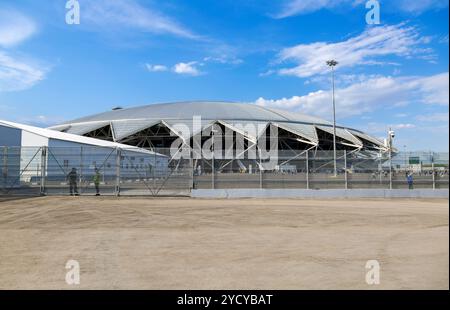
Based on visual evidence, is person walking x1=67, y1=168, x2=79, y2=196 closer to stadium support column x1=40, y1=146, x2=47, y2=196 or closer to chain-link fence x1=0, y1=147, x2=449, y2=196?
chain-link fence x1=0, y1=147, x2=449, y2=196

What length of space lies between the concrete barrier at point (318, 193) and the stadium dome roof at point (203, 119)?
98.5 feet

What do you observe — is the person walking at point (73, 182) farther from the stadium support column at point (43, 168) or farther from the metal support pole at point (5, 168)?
the metal support pole at point (5, 168)

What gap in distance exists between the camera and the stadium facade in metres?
54.6

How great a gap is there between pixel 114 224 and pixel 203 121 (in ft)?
146

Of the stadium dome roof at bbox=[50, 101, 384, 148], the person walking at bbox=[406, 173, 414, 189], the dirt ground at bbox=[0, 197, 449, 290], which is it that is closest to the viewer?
the dirt ground at bbox=[0, 197, 449, 290]

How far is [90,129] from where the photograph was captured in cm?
5922

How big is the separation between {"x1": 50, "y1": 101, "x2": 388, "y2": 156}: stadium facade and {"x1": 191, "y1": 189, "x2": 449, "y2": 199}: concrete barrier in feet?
93.9

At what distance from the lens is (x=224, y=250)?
800cm

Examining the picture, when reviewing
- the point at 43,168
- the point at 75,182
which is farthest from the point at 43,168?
the point at 75,182

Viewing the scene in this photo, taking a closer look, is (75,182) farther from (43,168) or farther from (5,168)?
(5,168)

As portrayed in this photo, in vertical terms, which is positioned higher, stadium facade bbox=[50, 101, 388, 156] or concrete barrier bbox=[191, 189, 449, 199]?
stadium facade bbox=[50, 101, 388, 156]

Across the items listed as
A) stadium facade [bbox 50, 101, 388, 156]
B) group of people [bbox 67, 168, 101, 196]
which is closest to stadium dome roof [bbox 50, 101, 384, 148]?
stadium facade [bbox 50, 101, 388, 156]

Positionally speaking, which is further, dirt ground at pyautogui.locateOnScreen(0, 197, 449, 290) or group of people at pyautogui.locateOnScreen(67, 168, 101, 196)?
group of people at pyautogui.locateOnScreen(67, 168, 101, 196)
